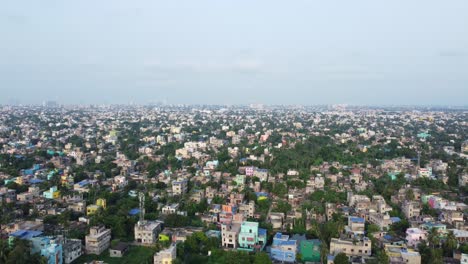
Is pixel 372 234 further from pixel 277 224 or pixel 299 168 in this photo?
pixel 299 168

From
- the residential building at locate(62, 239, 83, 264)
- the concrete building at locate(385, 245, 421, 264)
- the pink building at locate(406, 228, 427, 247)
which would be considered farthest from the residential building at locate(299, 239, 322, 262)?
the residential building at locate(62, 239, 83, 264)

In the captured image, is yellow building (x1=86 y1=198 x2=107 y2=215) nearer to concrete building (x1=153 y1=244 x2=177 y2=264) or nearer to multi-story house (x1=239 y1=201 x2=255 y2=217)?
concrete building (x1=153 y1=244 x2=177 y2=264)

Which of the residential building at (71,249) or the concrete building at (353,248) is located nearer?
the residential building at (71,249)

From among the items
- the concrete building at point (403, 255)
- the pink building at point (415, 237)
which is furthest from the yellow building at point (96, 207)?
the pink building at point (415, 237)

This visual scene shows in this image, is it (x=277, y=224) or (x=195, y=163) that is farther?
(x=195, y=163)

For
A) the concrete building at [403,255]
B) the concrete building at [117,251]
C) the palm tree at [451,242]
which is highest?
the palm tree at [451,242]

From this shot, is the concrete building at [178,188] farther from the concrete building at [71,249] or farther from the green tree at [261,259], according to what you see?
the green tree at [261,259]

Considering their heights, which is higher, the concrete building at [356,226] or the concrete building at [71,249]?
the concrete building at [356,226]

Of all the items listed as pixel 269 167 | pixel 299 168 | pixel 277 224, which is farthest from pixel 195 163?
pixel 277 224

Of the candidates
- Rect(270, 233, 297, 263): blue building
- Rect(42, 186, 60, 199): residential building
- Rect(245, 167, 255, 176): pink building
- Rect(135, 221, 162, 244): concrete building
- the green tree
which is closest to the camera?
the green tree
